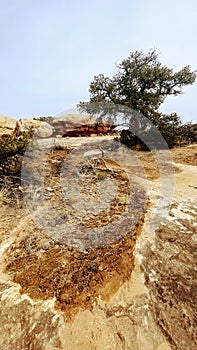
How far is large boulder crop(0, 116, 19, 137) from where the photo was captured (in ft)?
40.2

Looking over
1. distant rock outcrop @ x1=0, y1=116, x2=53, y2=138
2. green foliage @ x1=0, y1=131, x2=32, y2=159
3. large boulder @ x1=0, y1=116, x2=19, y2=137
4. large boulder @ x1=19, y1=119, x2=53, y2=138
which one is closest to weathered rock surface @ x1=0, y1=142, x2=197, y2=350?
green foliage @ x1=0, y1=131, x2=32, y2=159

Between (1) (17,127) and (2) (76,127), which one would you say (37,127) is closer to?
(1) (17,127)

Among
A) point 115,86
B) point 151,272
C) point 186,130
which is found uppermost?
point 115,86

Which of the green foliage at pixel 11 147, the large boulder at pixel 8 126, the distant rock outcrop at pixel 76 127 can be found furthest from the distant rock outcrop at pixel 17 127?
the green foliage at pixel 11 147

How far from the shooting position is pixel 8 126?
12695 millimetres

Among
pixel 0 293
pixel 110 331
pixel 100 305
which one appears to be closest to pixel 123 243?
pixel 100 305

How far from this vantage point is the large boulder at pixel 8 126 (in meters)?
12.2

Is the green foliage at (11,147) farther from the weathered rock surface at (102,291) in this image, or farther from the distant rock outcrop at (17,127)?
the weathered rock surface at (102,291)

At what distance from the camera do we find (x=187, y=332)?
270 centimetres

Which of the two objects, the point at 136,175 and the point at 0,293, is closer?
the point at 0,293

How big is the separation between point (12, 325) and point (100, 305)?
1.33 meters

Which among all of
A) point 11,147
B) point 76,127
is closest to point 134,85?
point 76,127

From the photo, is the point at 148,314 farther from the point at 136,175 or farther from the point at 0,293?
the point at 136,175

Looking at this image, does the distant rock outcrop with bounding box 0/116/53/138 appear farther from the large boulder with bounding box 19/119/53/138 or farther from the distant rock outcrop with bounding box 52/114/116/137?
the distant rock outcrop with bounding box 52/114/116/137
